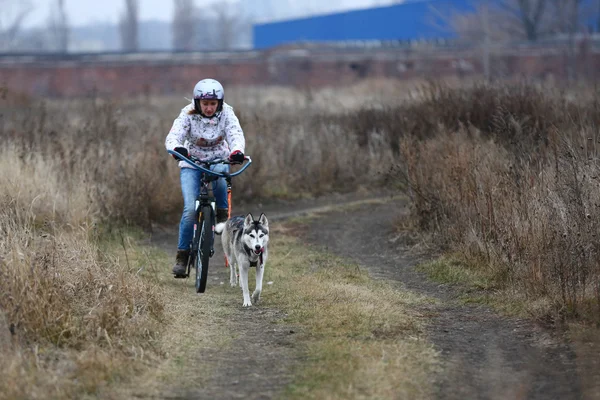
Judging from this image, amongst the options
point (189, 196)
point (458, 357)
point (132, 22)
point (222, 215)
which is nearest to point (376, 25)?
point (132, 22)

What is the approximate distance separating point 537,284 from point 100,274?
3937mm

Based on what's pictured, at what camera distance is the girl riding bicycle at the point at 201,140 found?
984cm

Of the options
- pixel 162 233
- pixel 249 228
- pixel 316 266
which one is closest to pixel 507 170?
pixel 316 266

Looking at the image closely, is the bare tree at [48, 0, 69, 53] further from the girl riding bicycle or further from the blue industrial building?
the girl riding bicycle

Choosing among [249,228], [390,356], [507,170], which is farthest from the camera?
[507,170]

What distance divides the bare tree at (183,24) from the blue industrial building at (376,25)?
1958 centimetres

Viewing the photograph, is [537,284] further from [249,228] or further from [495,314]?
[249,228]

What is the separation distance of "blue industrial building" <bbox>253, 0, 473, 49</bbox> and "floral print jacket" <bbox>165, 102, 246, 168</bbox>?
→ 6807cm

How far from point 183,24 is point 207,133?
11535cm

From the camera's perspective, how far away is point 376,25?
90.8 metres

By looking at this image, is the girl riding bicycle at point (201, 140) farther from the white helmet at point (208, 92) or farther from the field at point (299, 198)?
the field at point (299, 198)

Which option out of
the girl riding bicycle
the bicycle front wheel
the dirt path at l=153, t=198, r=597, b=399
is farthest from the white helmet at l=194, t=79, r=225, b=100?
the dirt path at l=153, t=198, r=597, b=399

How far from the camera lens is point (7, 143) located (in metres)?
15.7

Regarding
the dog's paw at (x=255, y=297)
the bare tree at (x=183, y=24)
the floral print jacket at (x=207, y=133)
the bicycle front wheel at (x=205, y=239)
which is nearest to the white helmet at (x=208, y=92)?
the floral print jacket at (x=207, y=133)
